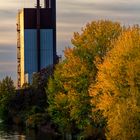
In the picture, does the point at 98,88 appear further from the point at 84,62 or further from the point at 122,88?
the point at 84,62

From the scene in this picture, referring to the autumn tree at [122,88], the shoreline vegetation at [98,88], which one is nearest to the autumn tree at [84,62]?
the shoreline vegetation at [98,88]

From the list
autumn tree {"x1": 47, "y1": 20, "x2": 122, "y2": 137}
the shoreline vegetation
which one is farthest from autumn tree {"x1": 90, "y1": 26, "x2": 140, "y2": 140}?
autumn tree {"x1": 47, "y1": 20, "x2": 122, "y2": 137}

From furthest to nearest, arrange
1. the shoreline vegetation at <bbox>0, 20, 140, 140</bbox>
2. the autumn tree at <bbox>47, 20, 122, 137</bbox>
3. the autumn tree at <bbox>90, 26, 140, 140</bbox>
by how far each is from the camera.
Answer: the autumn tree at <bbox>47, 20, 122, 137</bbox> → the shoreline vegetation at <bbox>0, 20, 140, 140</bbox> → the autumn tree at <bbox>90, 26, 140, 140</bbox>

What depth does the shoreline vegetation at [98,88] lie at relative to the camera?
6119 centimetres

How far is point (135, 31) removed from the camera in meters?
66.2

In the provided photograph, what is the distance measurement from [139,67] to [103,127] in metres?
16.2

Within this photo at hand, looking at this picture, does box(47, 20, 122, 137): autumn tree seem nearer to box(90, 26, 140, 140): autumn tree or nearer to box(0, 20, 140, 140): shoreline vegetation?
box(0, 20, 140, 140): shoreline vegetation

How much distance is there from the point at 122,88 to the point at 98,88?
513cm

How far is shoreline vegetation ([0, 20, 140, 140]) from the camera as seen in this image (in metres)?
61.2

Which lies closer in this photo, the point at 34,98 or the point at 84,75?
the point at 84,75

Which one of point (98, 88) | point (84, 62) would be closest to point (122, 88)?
point (98, 88)

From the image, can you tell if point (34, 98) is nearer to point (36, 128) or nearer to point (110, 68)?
point (36, 128)

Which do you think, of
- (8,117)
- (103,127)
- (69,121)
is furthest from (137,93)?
(8,117)

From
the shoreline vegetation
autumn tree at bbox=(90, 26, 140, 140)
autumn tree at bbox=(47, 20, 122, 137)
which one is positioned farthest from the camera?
autumn tree at bbox=(47, 20, 122, 137)
